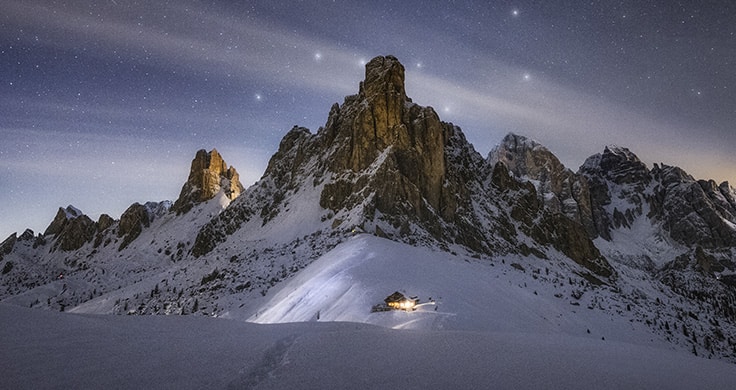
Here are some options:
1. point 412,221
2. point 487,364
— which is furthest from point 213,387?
point 412,221

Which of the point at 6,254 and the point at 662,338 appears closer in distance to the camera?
the point at 662,338

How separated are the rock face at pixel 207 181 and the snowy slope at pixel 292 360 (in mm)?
126095

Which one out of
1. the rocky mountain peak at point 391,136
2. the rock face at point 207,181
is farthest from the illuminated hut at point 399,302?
the rock face at point 207,181

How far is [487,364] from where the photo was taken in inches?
188

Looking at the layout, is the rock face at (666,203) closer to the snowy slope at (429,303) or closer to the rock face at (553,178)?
the rock face at (553,178)

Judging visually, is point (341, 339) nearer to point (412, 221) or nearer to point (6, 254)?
point (412, 221)

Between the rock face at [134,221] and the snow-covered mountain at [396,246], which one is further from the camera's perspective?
the rock face at [134,221]

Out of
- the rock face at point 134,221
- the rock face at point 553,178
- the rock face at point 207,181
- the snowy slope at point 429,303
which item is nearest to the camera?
the snowy slope at point 429,303

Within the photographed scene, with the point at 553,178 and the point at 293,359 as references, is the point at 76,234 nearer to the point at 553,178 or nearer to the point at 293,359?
the point at 293,359

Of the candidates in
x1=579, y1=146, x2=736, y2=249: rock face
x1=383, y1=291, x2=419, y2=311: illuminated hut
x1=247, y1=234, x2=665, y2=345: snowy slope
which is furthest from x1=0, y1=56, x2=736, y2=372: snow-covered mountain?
x1=579, y1=146, x2=736, y2=249: rock face

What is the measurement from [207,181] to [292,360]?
134 meters

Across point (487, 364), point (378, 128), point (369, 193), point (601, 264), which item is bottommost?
point (601, 264)

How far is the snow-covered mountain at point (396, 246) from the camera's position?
66.9 ft

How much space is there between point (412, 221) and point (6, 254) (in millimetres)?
180900
